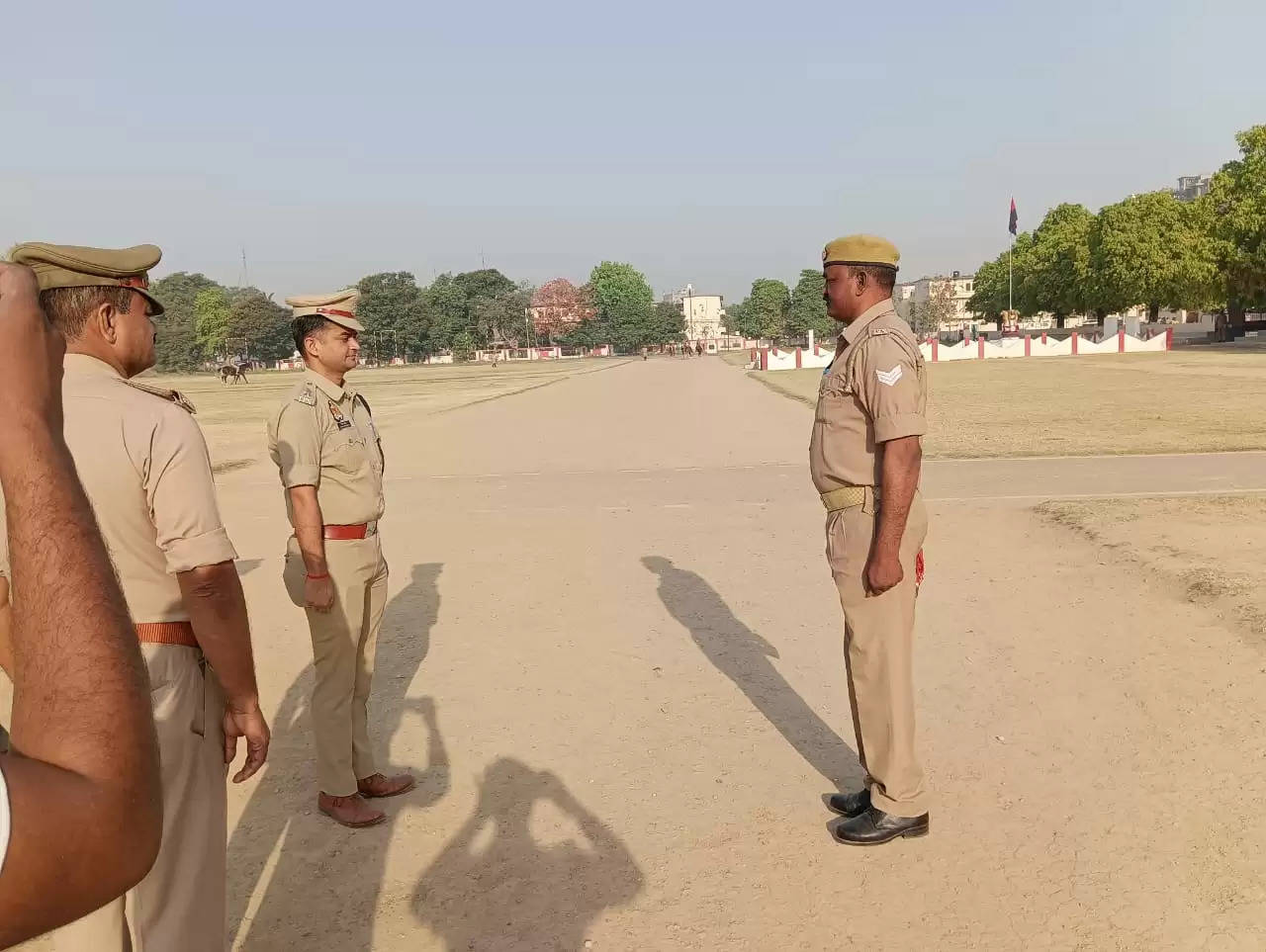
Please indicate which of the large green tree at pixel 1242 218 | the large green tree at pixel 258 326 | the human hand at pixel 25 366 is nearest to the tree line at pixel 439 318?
the large green tree at pixel 258 326

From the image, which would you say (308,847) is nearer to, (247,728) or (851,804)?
(247,728)

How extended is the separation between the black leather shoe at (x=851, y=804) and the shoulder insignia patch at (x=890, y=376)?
1.56 metres

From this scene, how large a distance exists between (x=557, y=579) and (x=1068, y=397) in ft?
62.3

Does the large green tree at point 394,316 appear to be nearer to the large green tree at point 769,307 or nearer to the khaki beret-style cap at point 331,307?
the large green tree at point 769,307

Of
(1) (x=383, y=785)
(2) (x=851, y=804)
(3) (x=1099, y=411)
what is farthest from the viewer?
(3) (x=1099, y=411)

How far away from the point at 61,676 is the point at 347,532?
9.28ft

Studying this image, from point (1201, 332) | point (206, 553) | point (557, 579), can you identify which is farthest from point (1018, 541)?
point (1201, 332)

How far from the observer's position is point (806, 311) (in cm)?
12400

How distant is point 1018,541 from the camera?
799cm

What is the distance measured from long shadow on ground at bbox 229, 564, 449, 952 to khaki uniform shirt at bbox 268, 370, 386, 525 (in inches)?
48.2

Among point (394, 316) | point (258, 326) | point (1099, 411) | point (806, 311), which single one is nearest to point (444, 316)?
point (394, 316)

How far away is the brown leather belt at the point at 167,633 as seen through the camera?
2277 millimetres

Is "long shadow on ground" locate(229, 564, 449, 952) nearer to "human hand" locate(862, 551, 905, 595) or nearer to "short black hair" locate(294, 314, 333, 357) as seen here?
"short black hair" locate(294, 314, 333, 357)

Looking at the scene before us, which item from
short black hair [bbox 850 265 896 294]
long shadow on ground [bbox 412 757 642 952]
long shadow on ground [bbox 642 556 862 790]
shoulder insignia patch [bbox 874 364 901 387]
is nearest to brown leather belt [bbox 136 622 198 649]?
long shadow on ground [bbox 412 757 642 952]
